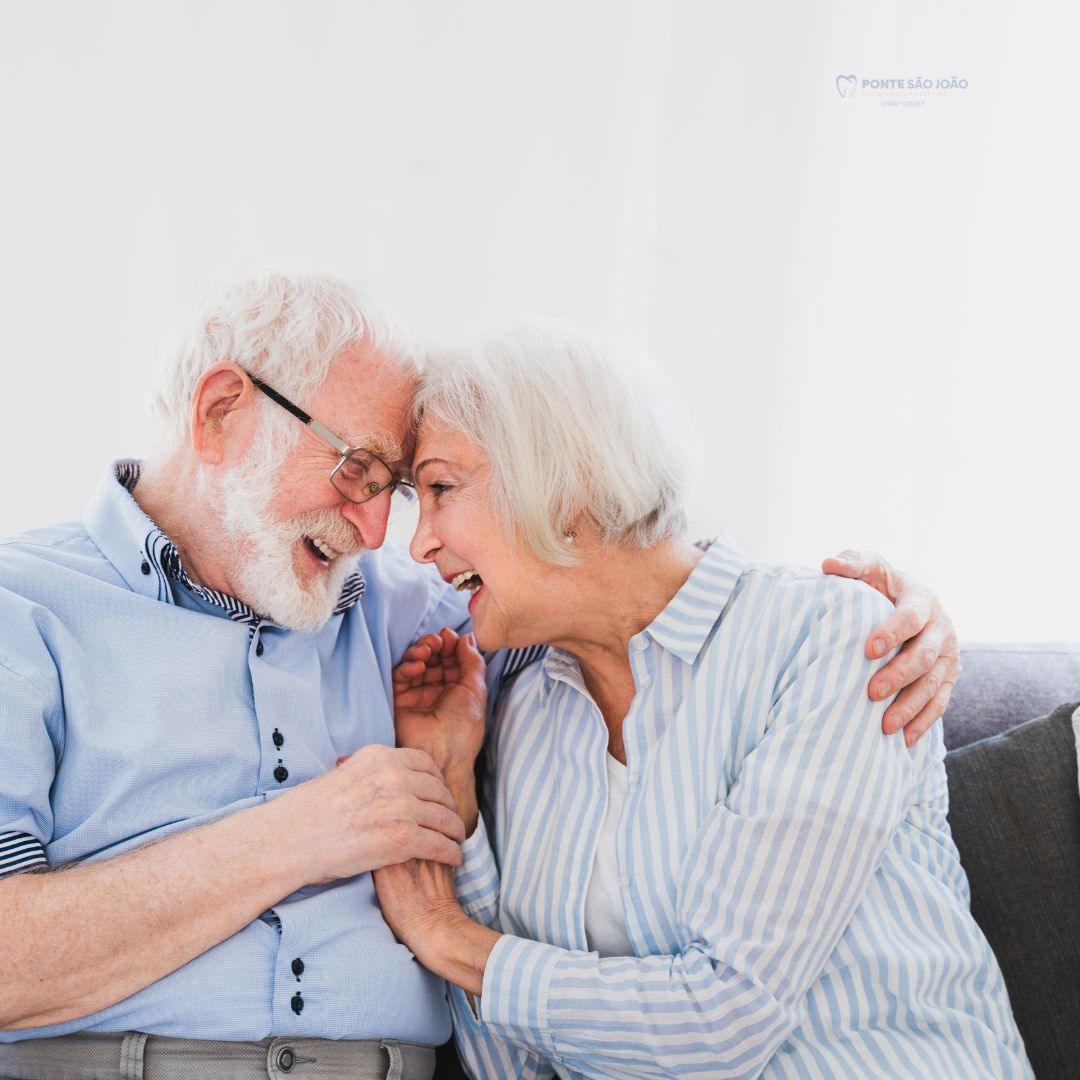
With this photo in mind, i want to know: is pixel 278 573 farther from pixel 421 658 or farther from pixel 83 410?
pixel 83 410

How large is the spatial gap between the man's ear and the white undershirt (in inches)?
31.8

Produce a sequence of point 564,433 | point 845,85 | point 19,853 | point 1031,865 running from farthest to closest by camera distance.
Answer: point 845,85 < point 1031,865 < point 564,433 < point 19,853

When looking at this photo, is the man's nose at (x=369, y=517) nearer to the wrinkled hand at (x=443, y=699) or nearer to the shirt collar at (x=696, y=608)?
the wrinkled hand at (x=443, y=699)

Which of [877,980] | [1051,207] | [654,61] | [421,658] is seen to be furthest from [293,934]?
[1051,207]

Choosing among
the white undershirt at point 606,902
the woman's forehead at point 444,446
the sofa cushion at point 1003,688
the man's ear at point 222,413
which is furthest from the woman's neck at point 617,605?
the sofa cushion at point 1003,688

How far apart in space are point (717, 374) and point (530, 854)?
48.3 inches

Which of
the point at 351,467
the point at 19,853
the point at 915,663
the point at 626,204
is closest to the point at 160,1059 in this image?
the point at 19,853

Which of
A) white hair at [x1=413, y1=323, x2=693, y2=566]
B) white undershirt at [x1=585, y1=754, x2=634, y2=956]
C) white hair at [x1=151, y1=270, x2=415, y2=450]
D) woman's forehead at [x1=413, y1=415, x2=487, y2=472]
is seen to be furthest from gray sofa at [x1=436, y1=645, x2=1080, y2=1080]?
white hair at [x1=151, y1=270, x2=415, y2=450]

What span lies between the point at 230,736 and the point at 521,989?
551 millimetres

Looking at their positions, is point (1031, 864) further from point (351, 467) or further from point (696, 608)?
point (351, 467)

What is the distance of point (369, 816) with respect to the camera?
1524 mm

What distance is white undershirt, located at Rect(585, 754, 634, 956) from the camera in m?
1.58

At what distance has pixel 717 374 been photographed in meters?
2.43

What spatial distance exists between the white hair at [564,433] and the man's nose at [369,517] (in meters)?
0.16
